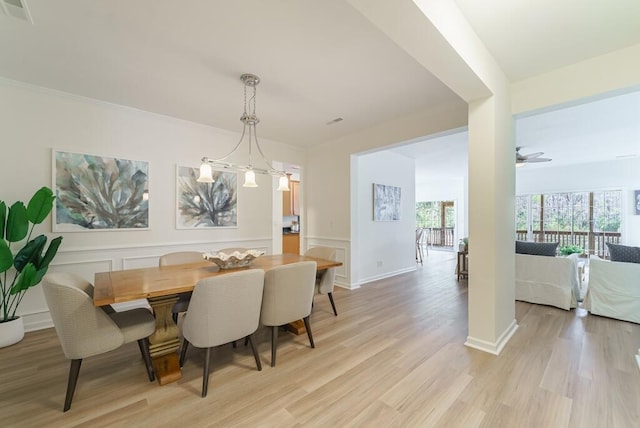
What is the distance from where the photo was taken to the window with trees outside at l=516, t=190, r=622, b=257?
6.81m

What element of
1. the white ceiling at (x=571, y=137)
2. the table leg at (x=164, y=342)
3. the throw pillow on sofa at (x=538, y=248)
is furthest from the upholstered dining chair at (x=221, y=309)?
the throw pillow on sofa at (x=538, y=248)

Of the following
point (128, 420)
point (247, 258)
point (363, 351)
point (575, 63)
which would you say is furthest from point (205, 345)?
point (575, 63)

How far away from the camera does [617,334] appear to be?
8.75 feet

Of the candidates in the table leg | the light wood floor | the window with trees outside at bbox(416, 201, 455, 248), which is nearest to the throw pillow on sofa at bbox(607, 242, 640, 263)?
the light wood floor

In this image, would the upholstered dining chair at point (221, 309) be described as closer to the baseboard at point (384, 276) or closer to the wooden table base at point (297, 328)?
the wooden table base at point (297, 328)

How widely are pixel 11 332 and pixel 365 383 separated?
11.0ft

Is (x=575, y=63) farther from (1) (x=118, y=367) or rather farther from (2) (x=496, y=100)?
(1) (x=118, y=367)

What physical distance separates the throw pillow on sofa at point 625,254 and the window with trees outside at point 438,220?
6785 mm

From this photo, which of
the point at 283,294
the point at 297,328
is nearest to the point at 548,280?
the point at 297,328

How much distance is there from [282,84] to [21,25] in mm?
1969

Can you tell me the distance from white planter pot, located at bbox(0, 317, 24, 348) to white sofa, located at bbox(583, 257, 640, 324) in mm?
6318

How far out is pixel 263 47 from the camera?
2.13 m

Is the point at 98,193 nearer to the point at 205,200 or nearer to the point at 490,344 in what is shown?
the point at 205,200

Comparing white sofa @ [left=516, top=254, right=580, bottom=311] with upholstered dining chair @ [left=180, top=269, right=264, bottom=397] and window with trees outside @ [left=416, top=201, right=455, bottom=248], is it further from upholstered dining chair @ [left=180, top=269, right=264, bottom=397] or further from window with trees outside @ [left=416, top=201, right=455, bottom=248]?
window with trees outside @ [left=416, top=201, right=455, bottom=248]
